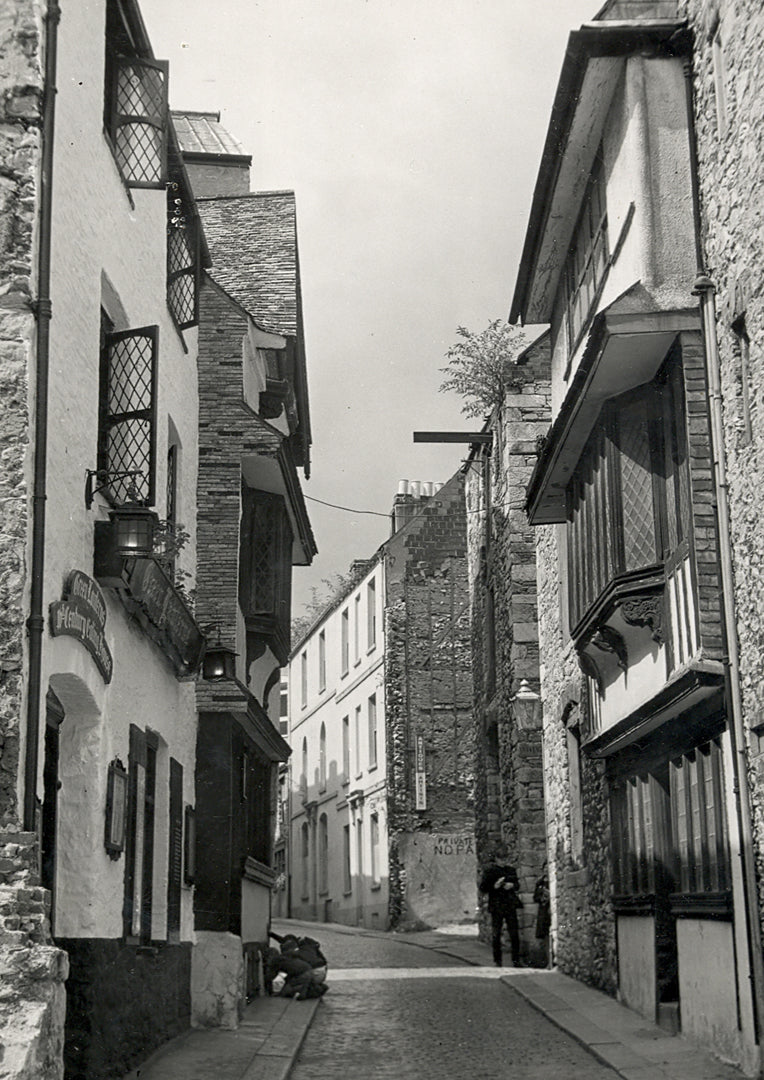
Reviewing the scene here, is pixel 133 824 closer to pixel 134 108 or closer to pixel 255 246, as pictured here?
pixel 134 108

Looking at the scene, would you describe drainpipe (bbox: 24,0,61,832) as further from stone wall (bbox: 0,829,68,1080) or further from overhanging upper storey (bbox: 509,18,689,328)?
overhanging upper storey (bbox: 509,18,689,328)

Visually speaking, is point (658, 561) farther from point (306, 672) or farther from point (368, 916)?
point (306, 672)

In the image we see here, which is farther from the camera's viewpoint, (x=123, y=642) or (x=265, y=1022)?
(x=265, y=1022)

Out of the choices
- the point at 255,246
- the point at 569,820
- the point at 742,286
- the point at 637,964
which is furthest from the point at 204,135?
the point at 637,964

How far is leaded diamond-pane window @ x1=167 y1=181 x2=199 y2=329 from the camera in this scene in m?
14.0

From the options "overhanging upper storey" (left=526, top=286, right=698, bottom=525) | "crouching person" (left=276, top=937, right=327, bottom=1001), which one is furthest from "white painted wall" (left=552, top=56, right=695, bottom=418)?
"crouching person" (left=276, top=937, right=327, bottom=1001)

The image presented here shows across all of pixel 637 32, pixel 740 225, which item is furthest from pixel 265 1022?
pixel 637 32

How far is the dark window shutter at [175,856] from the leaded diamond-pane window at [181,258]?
172 inches

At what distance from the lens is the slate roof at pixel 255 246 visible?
18.5 m

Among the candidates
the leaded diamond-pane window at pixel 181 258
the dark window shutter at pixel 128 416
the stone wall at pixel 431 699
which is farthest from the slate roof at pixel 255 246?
the stone wall at pixel 431 699

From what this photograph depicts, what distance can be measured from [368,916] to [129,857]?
23.0 meters

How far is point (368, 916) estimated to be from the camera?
33.5 m

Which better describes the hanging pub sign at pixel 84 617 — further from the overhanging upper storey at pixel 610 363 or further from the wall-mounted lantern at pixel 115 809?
the overhanging upper storey at pixel 610 363

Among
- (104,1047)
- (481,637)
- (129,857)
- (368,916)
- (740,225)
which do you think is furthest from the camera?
(368,916)
